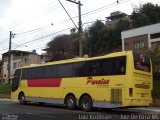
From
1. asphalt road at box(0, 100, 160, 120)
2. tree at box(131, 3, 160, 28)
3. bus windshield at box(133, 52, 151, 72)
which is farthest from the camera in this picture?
tree at box(131, 3, 160, 28)

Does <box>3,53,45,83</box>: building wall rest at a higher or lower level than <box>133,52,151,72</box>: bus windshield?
higher

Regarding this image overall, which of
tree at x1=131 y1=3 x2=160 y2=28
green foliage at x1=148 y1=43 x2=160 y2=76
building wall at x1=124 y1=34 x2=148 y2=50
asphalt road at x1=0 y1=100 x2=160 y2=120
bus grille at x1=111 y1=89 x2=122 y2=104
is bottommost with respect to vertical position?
asphalt road at x1=0 y1=100 x2=160 y2=120

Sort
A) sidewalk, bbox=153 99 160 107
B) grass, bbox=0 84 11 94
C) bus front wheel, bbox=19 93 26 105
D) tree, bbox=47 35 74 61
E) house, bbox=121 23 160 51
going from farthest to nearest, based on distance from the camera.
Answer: tree, bbox=47 35 74 61
house, bbox=121 23 160 51
grass, bbox=0 84 11 94
bus front wheel, bbox=19 93 26 105
sidewalk, bbox=153 99 160 107

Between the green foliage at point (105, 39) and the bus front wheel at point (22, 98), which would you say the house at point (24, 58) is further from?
the bus front wheel at point (22, 98)

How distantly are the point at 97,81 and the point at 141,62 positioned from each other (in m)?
3.10

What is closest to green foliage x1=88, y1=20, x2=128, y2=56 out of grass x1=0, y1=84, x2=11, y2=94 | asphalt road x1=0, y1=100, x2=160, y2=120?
grass x1=0, y1=84, x2=11, y2=94

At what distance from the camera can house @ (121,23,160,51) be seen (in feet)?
209

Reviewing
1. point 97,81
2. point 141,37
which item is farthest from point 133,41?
point 97,81

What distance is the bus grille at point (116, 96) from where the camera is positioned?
21.8 metres

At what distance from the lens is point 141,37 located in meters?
66.1

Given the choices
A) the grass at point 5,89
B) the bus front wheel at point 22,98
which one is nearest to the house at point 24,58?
the grass at point 5,89

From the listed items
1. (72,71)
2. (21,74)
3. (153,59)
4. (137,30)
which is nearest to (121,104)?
(72,71)

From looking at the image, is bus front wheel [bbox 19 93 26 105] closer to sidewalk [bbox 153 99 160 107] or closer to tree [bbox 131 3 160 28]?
sidewalk [bbox 153 99 160 107]

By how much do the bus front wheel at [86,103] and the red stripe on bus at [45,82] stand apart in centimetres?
312
